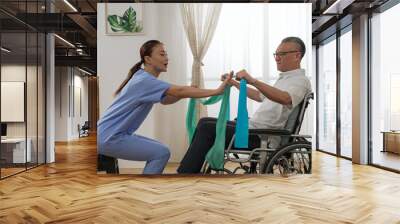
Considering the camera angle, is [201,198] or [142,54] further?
[142,54]

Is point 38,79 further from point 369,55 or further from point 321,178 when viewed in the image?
point 369,55

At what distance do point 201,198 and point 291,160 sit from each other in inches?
61.5

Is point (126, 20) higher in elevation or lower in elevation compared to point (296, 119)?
higher

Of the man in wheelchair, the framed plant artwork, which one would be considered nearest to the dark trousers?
the man in wheelchair

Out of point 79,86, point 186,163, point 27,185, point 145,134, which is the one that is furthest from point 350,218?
point 79,86

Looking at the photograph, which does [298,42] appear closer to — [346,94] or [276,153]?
[276,153]

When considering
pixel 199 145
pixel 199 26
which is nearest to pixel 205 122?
pixel 199 145

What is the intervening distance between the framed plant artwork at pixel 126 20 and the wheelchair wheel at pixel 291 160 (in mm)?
2163

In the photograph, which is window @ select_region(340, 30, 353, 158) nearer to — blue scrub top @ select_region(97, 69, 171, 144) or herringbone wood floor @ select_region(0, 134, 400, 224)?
herringbone wood floor @ select_region(0, 134, 400, 224)

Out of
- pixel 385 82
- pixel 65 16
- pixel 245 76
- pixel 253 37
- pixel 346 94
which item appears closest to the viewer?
pixel 245 76

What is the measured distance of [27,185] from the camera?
4.77m

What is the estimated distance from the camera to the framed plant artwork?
202 inches

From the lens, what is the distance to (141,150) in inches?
198

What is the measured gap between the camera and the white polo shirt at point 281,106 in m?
4.93
